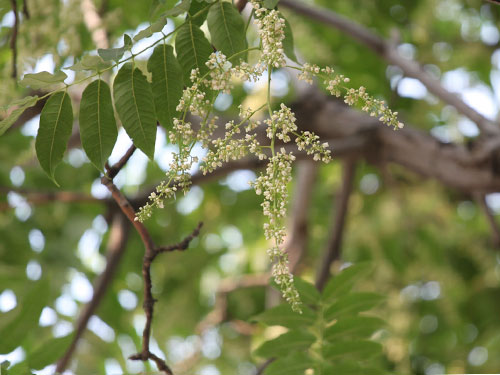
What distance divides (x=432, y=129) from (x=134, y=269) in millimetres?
2372

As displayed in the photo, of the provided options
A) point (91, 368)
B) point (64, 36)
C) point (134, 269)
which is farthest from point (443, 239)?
point (64, 36)

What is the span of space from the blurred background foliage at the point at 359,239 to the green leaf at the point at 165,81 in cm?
192

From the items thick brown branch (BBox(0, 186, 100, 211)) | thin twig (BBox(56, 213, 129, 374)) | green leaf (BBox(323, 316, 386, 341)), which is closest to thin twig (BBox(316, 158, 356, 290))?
thin twig (BBox(56, 213, 129, 374))

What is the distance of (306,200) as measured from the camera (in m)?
3.76

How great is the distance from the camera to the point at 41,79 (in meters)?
1.17

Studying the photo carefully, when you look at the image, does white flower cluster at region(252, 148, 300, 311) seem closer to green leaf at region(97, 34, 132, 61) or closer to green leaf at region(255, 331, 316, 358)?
green leaf at region(97, 34, 132, 61)

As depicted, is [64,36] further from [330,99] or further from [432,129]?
[432,129]

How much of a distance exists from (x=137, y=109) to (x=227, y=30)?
255 millimetres

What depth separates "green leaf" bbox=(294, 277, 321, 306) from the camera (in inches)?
62.9

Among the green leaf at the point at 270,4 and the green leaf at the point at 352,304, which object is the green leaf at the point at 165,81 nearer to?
the green leaf at the point at 270,4

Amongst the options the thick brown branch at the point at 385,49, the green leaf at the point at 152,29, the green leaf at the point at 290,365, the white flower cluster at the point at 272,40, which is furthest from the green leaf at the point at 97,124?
the thick brown branch at the point at 385,49

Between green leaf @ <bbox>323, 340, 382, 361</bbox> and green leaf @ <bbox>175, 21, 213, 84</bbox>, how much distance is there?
842mm

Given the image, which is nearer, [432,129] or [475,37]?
[475,37]

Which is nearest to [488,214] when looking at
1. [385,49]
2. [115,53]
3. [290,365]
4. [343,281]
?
[385,49]
